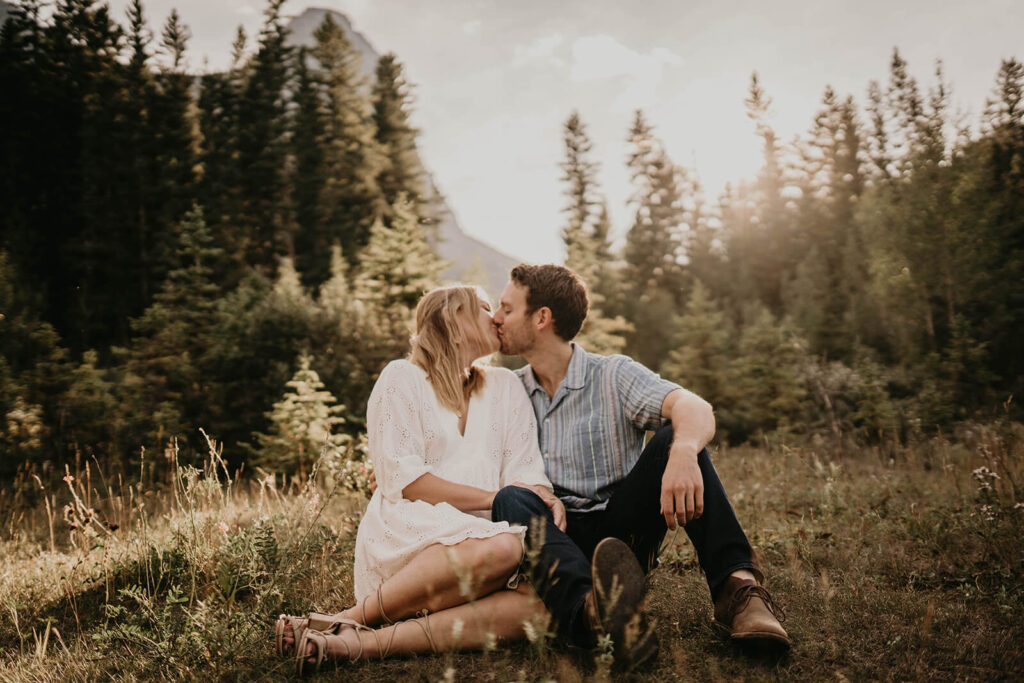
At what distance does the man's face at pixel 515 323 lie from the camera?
3.13 metres

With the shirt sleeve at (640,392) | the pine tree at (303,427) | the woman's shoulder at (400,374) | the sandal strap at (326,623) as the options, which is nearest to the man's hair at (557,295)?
the shirt sleeve at (640,392)

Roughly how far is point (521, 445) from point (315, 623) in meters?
1.14

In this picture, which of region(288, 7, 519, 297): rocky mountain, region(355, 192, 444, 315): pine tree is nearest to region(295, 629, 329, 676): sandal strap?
region(355, 192, 444, 315): pine tree

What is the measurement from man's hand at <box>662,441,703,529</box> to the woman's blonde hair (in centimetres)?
101

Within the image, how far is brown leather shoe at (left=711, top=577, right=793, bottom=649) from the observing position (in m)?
2.07

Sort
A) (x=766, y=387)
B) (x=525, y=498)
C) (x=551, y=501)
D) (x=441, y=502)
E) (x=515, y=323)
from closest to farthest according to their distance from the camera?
(x=525, y=498), (x=441, y=502), (x=551, y=501), (x=515, y=323), (x=766, y=387)

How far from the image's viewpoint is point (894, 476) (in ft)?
18.0

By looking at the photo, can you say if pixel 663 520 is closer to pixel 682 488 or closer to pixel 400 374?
pixel 682 488

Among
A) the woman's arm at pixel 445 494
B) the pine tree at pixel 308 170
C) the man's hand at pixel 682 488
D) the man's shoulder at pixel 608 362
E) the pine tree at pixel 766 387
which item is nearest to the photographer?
the man's hand at pixel 682 488

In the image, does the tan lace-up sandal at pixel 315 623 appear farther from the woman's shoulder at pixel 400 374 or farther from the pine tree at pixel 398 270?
the pine tree at pixel 398 270

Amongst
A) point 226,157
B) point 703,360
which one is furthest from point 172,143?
point 703,360

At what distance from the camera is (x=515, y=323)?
3.13 m

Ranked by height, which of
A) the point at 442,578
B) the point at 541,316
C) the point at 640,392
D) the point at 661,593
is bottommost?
the point at 661,593

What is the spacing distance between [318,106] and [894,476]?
25895 millimetres
